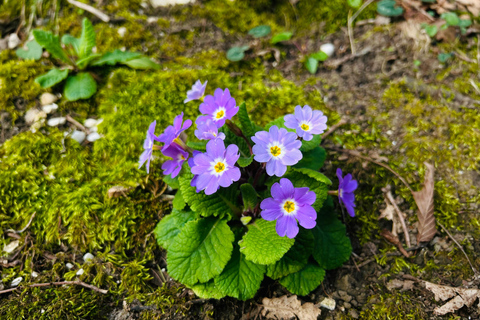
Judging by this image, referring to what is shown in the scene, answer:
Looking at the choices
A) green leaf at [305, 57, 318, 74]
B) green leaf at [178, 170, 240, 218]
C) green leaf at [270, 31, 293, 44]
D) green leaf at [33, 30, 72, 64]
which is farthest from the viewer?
green leaf at [270, 31, 293, 44]

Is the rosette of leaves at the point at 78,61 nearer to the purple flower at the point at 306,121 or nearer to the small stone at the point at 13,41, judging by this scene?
the small stone at the point at 13,41

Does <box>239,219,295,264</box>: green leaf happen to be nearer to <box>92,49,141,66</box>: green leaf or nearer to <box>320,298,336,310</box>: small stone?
<box>320,298,336,310</box>: small stone

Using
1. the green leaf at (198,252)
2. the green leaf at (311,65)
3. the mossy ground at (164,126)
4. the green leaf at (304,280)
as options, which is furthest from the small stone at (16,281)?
→ the green leaf at (311,65)

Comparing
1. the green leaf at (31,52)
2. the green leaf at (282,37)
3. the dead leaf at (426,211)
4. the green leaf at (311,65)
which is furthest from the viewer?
the green leaf at (282,37)

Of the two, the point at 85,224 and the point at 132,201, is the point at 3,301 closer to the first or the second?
the point at 85,224

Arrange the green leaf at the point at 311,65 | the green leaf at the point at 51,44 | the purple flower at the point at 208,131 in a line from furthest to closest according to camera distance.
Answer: the green leaf at the point at 311,65
the green leaf at the point at 51,44
the purple flower at the point at 208,131

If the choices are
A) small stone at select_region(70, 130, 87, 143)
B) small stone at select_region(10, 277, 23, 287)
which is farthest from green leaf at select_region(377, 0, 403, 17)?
small stone at select_region(10, 277, 23, 287)

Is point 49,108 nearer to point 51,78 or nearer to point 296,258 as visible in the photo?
point 51,78
